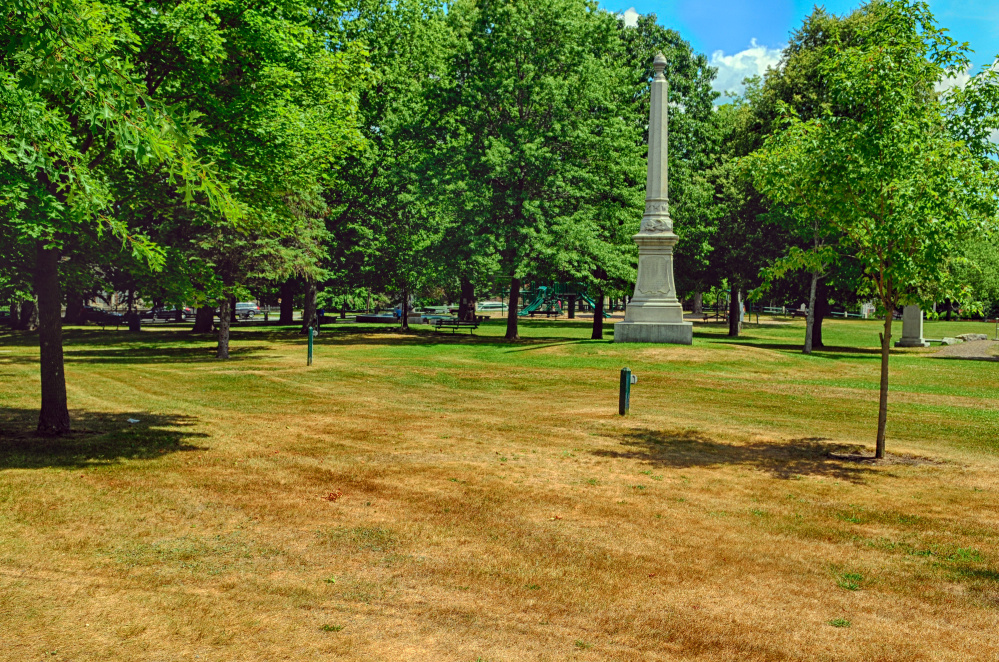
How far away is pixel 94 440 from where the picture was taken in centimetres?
1440

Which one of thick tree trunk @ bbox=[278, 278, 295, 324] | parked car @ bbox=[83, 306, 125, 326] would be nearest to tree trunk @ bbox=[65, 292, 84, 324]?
parked car @ bbox=[83, 306, 125, 326]

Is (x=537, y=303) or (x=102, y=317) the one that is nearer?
(x=102, y=317)

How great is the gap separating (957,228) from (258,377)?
19044mm

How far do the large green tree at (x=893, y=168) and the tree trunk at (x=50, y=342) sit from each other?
41.3 ft

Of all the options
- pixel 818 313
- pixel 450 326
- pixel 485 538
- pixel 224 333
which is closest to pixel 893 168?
pixel 485 538

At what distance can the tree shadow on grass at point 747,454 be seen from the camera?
1338cm

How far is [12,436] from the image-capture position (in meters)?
14.5

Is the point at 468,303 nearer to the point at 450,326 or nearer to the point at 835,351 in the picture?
the point at 450,326

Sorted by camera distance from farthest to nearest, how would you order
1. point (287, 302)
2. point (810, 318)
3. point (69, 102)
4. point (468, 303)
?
point (468, 303) < point (287, 302) < point (810, 318) < point (69, 102)

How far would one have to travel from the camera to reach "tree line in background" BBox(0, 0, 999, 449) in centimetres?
1194

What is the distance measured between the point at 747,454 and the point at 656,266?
2046 cm

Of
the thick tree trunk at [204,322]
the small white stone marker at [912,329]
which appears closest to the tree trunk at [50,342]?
the thick tree trunk at [204,322]

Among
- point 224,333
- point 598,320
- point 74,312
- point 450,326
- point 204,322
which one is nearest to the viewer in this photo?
point 224,333

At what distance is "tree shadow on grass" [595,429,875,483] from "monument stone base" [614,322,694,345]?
17046 millimetres
